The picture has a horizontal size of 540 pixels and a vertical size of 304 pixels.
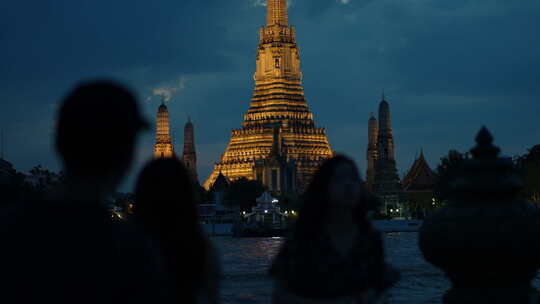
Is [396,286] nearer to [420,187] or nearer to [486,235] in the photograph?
[486,235]

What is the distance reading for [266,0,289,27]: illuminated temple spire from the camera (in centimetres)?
14212

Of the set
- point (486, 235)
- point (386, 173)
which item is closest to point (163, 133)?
point (386, 173)

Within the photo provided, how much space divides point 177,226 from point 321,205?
53.4 inches

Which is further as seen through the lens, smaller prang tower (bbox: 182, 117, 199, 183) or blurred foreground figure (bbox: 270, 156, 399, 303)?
smaller prang tower (bbox: 182, 117, 199, 183)

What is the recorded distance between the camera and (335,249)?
224 inches

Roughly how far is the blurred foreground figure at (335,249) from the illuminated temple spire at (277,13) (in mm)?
137412

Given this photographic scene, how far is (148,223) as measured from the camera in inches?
180

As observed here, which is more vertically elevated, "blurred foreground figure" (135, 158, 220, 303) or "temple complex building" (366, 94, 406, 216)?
"temple complex building" (366, 94, 406, 216)

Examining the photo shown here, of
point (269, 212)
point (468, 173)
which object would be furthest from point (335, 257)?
point (269, 212)

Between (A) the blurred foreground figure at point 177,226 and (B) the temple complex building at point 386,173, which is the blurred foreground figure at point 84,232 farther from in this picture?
(B) the temple complex building at point 386,173

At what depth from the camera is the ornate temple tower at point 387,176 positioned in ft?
442

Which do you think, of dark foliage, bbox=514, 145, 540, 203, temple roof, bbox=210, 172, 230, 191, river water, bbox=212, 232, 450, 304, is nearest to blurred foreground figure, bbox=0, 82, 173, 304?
river water, bbox=212, 232, 450, 304

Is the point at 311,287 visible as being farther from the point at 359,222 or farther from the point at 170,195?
the point at 170,195

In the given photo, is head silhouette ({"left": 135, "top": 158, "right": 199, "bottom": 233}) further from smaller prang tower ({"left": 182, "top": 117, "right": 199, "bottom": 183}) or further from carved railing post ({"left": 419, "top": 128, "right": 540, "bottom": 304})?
smaller prang tower ({"left": 182, "top": 117, "right": 199, "bottom": 183})
